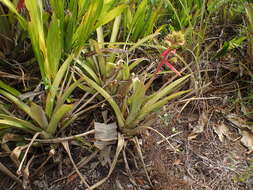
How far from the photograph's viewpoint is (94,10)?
130 centimetres

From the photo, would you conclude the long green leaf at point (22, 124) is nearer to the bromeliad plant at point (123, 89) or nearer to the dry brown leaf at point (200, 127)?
the bromeliad plant at point (123, 89)

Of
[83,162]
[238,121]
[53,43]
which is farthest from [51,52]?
[238,121]

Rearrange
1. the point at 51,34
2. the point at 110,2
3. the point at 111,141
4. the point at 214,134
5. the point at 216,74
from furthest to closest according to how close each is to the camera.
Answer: the point at 216,74
the point at 214,134
the point at 110,2
the point at 111,141
the point at 51,34

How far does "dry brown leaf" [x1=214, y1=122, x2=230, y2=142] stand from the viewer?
160 centimetres

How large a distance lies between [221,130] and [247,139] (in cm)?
17

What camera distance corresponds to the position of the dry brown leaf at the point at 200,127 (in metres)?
1.56

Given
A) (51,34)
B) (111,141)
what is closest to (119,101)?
(111,141)

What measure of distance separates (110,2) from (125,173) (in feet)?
3.01

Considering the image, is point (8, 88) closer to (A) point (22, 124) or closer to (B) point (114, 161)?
(A) point (22, 124)

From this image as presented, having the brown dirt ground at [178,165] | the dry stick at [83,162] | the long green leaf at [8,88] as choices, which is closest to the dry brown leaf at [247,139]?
the brown dirt ground at [178,165]

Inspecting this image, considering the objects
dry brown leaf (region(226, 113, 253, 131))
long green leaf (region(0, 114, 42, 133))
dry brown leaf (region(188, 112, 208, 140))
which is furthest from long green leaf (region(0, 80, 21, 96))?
dry brown leaf (region(226, 113, 253, 131))

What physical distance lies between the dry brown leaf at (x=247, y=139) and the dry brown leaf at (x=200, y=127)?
0.25 meters

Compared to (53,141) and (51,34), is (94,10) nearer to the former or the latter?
(51,34)

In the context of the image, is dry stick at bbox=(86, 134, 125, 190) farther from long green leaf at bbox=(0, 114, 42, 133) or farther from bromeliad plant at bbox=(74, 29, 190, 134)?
long green leaf at bbox=(0, 114, 42, 133)
